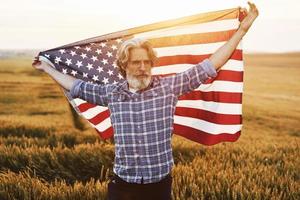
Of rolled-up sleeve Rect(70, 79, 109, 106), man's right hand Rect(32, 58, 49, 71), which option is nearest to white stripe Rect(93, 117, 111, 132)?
man's right hand Rect(32, 58, 49, 71)

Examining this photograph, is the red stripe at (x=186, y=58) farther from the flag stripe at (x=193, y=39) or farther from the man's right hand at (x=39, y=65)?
the man's right hand at (x=39, y=65)

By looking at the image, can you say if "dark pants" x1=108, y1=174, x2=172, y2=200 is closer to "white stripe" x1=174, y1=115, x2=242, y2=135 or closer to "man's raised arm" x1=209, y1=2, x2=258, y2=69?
"man's raised arm" x1=209, y1=2, x2=258, y2=69

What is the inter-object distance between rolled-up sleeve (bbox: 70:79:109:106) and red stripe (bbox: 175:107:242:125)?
1559 mm

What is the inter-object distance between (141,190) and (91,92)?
33.5 inches

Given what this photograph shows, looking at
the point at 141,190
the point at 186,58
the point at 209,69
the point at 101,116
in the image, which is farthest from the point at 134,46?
the point at 101,116

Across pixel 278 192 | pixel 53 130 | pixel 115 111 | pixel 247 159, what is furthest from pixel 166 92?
pixel 53 130

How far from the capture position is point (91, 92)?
4.61m

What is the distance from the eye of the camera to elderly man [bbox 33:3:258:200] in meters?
4.27

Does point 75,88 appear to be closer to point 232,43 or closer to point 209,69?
point 209,69

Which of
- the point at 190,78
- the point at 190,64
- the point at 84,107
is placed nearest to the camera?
the point at 190,78

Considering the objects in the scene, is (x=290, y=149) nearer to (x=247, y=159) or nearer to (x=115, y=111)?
(x=247, y=159)

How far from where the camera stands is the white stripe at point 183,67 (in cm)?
596

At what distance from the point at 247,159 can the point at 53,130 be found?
22.2ft

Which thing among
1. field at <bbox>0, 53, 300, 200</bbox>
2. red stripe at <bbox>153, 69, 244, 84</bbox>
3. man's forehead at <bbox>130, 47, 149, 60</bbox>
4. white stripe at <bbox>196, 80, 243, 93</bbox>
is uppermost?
man's forehead at <bbox>130, 47, 149, 60</bbox>
